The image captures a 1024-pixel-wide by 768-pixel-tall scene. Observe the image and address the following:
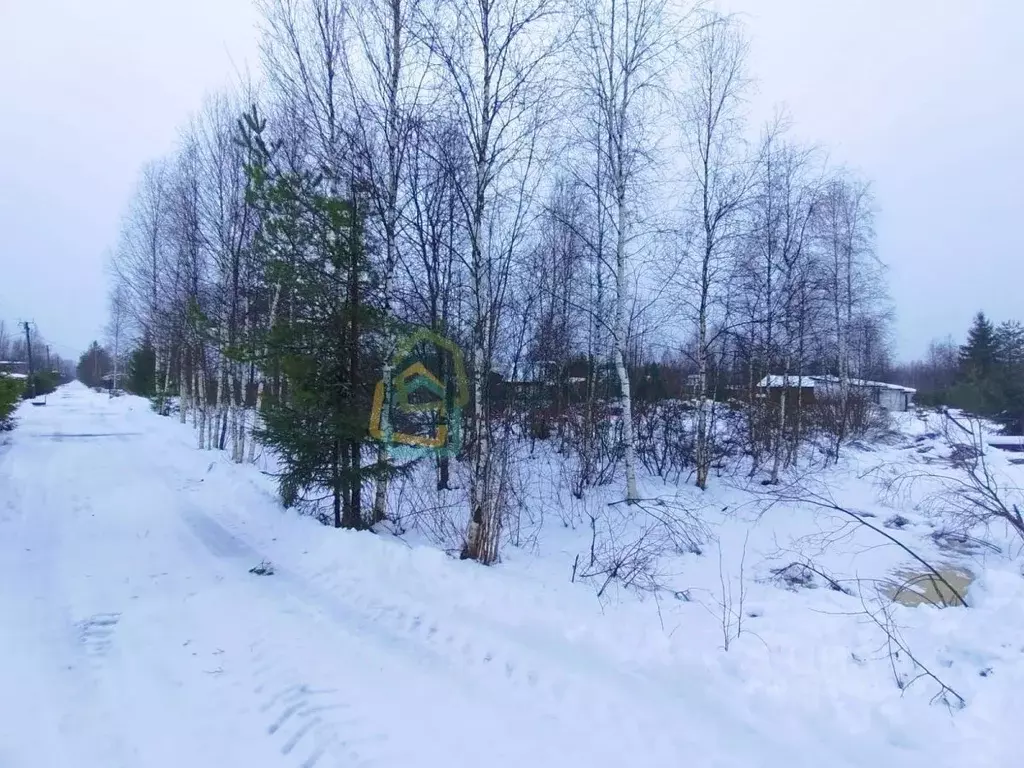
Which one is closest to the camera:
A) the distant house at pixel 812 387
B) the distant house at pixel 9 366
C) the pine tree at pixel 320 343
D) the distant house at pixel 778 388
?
the pine tree at pixel 320 343

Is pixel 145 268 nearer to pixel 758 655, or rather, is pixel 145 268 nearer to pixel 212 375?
pixel 212 375

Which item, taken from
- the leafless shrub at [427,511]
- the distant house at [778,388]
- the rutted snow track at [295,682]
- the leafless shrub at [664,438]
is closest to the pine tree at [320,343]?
the leafless shrub at [427,511]

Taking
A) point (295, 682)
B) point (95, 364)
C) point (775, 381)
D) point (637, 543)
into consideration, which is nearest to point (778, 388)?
point (775, 381)

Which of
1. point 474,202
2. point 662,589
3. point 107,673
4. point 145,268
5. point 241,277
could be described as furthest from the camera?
point 145,268

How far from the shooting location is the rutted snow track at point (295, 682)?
317cm

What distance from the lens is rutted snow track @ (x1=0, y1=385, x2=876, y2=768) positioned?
3.17m

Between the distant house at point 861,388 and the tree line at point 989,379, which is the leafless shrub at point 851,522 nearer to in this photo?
Result: the tree line at point 989,379

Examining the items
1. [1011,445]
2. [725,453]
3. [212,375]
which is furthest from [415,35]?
[1011,445]

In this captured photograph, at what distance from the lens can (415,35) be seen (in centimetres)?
816

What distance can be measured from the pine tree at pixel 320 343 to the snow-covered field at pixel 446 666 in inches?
44.7

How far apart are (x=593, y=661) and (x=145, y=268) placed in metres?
26.1

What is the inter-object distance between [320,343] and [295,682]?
5.21 m

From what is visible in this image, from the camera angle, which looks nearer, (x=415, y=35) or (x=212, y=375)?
(x=415, y=35)

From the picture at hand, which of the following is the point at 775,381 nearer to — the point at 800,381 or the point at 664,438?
the point at 800,381
